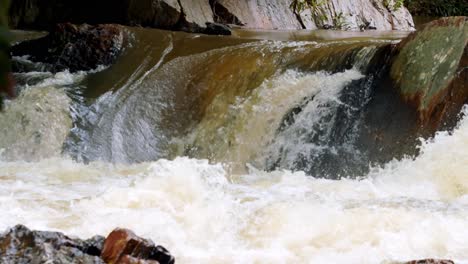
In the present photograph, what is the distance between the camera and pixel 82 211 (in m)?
4.22

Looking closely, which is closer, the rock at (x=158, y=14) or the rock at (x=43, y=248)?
the rock at (x=43, y=248)

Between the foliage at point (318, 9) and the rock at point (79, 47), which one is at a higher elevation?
the rock at point (79, 47)

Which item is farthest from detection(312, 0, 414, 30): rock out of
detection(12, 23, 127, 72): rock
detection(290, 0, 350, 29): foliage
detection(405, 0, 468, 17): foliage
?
detection(405, 0, 468, 17): foliage

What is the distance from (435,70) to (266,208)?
8.71 ft

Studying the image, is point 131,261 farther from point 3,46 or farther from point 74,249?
point 3,46

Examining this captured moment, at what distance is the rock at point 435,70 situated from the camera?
5.95 metres

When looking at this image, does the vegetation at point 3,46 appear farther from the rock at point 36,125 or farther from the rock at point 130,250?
the rock at point 36,125

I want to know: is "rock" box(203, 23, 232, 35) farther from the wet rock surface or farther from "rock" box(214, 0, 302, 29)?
the wet rock surface

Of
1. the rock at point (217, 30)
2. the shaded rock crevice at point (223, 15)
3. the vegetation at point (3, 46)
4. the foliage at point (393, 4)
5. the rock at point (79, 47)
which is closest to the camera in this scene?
the vegetation at point (3, 46)

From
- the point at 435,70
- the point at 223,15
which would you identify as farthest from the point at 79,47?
the point at 435,70

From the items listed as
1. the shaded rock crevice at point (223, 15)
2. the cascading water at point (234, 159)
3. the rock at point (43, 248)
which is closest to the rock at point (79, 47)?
the cascading water at point (234, 159)

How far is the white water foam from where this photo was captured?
12.0ft

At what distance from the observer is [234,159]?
22.2 feet

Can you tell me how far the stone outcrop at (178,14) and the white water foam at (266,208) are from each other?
15.5 feet
